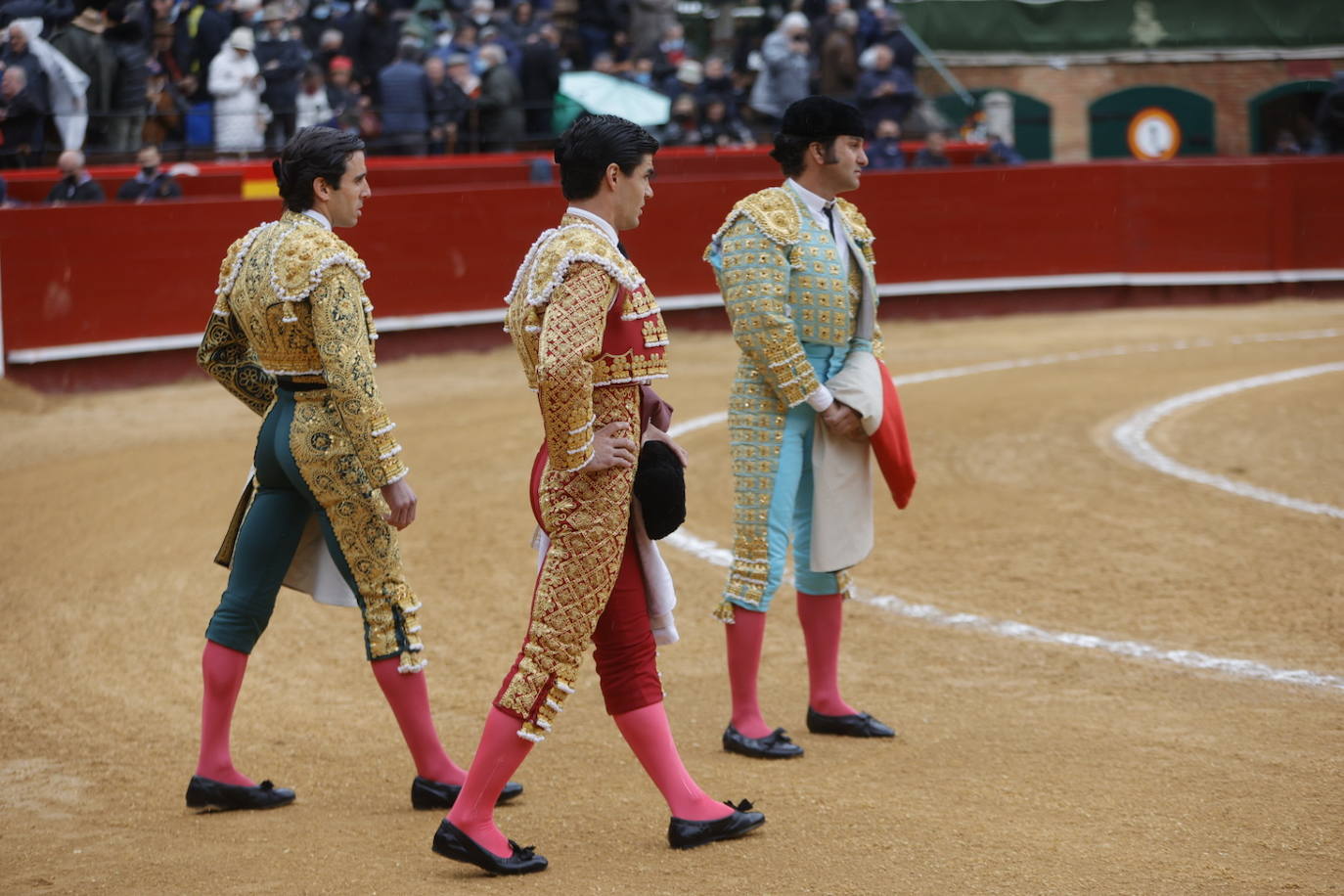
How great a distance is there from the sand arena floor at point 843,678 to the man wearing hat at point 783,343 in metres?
0.36

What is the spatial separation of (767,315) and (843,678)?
4.38ft

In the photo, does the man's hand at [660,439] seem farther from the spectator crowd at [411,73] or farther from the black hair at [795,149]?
the spectator crowd at [411,73]

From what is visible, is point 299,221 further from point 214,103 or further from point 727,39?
point 727,39

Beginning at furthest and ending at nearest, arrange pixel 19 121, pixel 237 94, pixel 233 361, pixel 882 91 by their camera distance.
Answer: pixel 882 91 → pixel 237 94 → pixel 19 121 → pixel 233 361

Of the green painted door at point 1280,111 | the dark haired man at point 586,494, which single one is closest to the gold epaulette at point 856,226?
the dark haired man at point 586,494

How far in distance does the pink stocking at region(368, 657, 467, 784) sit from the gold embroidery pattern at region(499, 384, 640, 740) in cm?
56

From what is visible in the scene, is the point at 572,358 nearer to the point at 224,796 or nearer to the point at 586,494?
the point at 586,494

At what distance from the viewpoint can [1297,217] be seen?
1452cm

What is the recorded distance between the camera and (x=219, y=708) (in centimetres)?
401

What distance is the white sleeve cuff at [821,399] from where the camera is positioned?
4297 mm

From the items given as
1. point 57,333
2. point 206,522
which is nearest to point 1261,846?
point 206,522

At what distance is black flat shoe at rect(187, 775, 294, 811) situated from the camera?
13.1ft

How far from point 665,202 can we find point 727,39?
16.1 ft

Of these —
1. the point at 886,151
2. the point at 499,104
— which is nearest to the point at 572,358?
the point at 499,104
